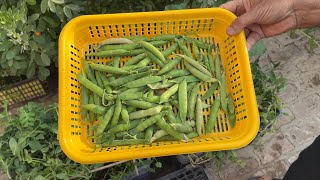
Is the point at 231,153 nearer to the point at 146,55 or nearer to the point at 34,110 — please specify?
the point at 146,55

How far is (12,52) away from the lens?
2.52m

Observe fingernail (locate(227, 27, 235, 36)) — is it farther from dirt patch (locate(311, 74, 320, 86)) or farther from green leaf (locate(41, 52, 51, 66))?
dirt patch (locate(311, 74, 320, 86))

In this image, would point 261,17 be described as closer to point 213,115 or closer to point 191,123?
point 213,115

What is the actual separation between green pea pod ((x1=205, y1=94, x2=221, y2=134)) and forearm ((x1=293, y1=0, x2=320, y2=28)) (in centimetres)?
81

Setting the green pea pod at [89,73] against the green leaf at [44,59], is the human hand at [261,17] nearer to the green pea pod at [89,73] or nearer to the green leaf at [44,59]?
the green pea pod at [89,73]

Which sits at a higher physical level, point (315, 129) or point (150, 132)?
point (150, 132)

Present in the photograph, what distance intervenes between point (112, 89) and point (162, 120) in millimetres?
434

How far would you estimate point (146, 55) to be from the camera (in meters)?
2.51

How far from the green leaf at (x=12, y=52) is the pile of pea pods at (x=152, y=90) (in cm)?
52

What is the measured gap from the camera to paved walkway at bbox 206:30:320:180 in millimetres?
3084

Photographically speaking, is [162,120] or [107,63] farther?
[107,63]

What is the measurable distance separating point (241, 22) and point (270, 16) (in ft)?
0.79

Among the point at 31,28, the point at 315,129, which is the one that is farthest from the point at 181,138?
the point at 315,129

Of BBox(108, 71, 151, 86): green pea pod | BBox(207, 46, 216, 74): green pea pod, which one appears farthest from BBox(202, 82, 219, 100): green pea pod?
BBox(108, 71, 151, 86): green pea pod
